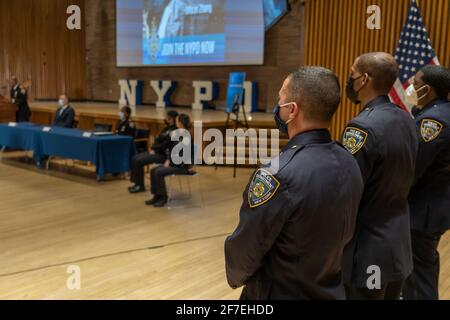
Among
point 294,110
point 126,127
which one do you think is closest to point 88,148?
point 126,127

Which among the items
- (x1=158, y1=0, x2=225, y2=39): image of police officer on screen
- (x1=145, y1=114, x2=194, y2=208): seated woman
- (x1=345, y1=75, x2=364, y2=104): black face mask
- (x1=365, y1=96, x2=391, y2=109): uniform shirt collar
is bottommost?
(x1=145, y1=114, x2=194, y2=208): seated woman

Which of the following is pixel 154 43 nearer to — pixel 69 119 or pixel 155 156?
pixel 69 119

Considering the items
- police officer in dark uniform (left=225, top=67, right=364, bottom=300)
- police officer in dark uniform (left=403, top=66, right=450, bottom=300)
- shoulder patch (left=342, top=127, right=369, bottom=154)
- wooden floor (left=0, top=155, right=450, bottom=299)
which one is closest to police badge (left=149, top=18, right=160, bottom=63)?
wooden floor (left=0, top=155, right=450, bottom=299)

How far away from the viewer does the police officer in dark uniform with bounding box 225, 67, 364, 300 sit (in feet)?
4.24

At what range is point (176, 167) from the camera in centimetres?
547

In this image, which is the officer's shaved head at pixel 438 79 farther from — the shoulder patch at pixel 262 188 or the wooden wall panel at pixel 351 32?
the wooden wall panel at pixel 351 32

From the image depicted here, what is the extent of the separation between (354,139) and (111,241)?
2.92m

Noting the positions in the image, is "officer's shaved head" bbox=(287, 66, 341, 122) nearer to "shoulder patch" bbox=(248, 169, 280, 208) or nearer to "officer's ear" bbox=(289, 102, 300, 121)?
"officer's ear" bbox=(289, 102, 300, 121)

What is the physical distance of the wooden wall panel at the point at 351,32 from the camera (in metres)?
6.43

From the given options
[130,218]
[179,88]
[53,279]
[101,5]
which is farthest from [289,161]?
[101,5]

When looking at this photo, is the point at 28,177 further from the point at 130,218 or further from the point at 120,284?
the point at 120,284

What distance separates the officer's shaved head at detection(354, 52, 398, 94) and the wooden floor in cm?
178

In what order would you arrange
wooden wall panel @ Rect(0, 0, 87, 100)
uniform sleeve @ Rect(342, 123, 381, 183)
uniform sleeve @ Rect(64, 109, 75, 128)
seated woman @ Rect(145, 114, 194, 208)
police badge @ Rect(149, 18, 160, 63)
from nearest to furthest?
uniform sleeve @ Rect(342, 123, 381, 183) < seated woman @ Rect(145, 114, 194, 208) < uniform sleeve @ Rect(64, 109, 75, 128) < police badge @ Rect(149, 18, 160, 63) < wooden wall panel @ Rect(0, 0, 87, 100)
